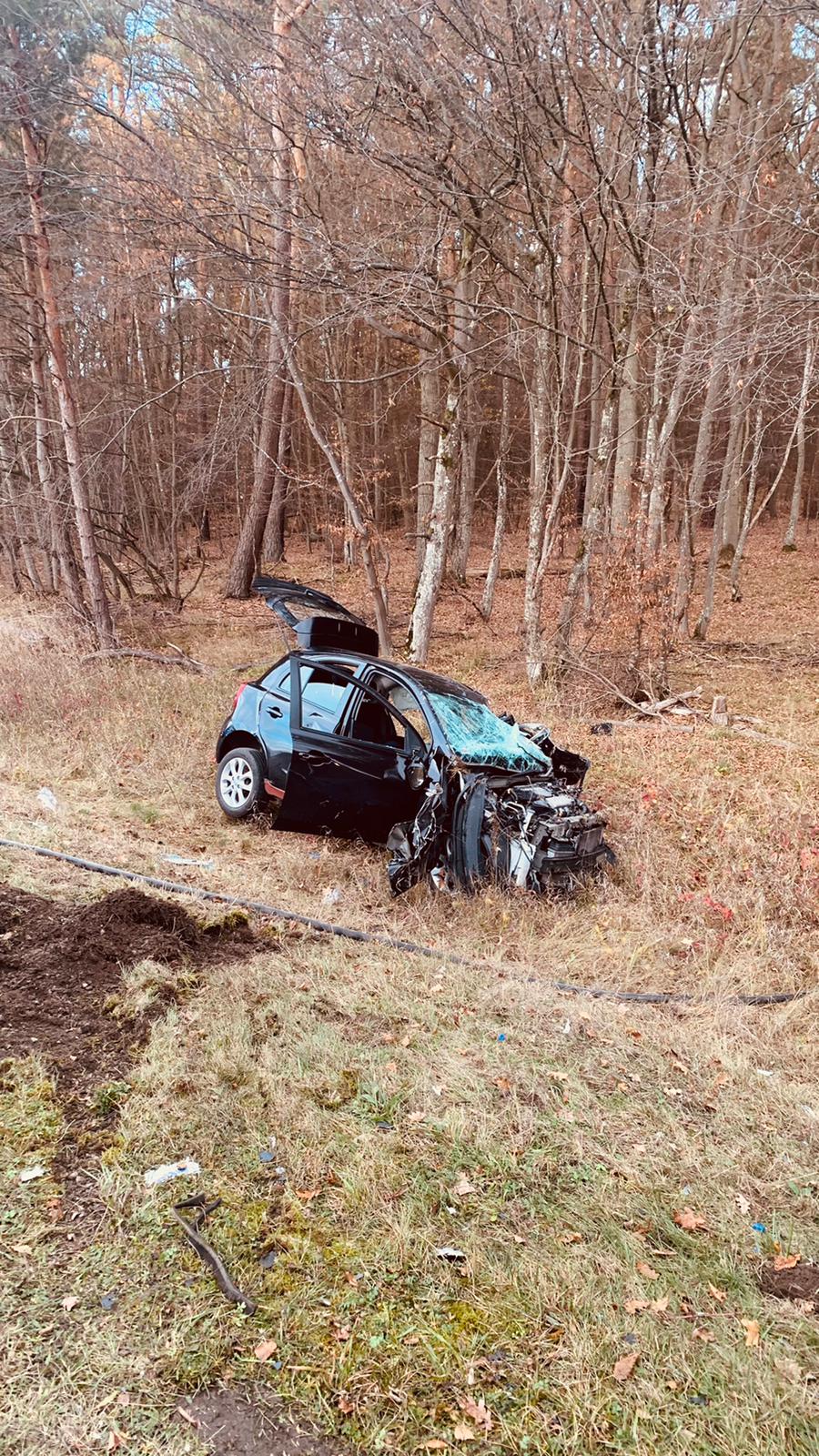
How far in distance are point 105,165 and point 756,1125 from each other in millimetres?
12144

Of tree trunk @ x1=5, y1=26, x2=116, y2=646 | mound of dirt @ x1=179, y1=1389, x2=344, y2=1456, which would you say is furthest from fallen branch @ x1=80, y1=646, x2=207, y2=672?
mound of dirt @ x1=179, y1=1389, x2=344, y2=1456

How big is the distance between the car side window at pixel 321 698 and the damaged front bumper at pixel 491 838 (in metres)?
1.28

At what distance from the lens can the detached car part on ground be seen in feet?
19.3

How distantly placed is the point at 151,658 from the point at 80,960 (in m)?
9.34

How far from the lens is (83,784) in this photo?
827cm

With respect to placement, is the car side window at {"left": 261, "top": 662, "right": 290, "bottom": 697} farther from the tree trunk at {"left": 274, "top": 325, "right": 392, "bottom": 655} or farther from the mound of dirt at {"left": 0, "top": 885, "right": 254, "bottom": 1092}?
the tree trunk at {"left": 274, "top": 325, "right": 392, "bottom": 655}

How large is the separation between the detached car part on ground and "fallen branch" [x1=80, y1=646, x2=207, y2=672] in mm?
5386

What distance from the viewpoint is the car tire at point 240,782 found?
734cm

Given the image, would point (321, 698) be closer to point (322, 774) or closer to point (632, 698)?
point (322, 774)

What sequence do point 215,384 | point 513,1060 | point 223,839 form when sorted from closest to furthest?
point 513,1060 < point 223,839 < point 215,384

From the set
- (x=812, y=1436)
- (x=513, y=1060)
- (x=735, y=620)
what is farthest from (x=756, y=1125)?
(x=735, y=620)

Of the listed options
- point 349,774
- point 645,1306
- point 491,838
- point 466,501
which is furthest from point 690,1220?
point 466,501

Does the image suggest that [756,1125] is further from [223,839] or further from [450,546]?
[450,546]

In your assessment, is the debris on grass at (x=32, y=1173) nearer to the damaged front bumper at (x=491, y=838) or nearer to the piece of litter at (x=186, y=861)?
the damaged front bumper at (x=491, y=838)
